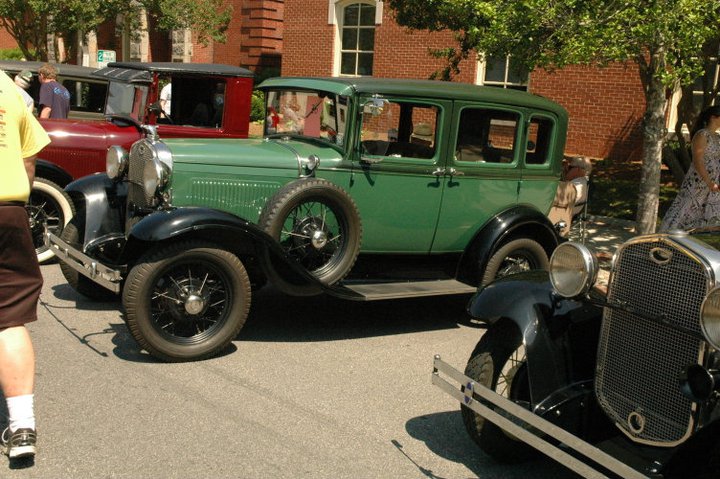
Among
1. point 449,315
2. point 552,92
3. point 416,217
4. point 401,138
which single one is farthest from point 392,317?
point 552,92

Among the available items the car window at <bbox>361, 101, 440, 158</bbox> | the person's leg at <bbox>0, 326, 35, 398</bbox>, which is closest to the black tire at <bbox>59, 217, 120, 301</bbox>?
the car window at <bbox>361, 101, 440, 158</bbox>

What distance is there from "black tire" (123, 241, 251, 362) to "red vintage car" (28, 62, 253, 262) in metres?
3.47

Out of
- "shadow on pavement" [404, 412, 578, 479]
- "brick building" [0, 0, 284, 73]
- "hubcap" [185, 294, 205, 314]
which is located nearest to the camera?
"shadow on pavement" [404, 412, 578, 479]

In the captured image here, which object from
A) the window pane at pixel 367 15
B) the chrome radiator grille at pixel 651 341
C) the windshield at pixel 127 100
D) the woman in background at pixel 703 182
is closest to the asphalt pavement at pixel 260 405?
the chrome radiator grille at pixel 651 341

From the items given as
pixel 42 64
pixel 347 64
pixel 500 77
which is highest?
pixel 347 64

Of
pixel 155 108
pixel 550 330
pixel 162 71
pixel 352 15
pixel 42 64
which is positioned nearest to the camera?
pixel 550 330

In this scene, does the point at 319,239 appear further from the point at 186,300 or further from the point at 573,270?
the point at 573,270

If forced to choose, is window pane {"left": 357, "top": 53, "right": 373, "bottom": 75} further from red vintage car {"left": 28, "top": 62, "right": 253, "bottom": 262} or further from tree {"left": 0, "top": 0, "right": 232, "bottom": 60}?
red vintage car {"left": 28, "top": 62, "right": 253, "bottom": 262}

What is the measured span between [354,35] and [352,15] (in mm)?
481

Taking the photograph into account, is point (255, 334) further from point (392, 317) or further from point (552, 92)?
point (552, 92)

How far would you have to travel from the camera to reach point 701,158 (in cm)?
726

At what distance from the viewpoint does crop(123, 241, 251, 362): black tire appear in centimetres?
520

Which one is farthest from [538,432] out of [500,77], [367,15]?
[367,15]

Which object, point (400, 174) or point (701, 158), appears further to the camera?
point (701, 158)
